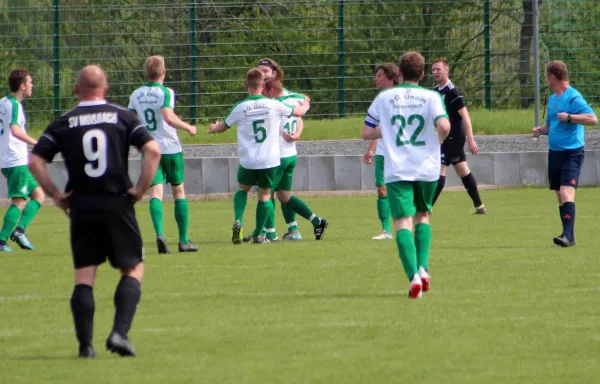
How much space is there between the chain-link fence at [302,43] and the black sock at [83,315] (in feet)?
57.4

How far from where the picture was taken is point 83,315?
7629 millimetres

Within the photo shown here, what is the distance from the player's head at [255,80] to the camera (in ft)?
47.4

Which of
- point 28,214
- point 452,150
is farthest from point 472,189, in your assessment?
point 28,214

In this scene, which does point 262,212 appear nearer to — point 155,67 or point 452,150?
point 155,67

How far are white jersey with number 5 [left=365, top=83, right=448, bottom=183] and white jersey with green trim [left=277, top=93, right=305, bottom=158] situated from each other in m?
4.99

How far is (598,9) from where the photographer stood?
25.9 metres

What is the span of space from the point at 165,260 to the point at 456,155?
22.4 ft

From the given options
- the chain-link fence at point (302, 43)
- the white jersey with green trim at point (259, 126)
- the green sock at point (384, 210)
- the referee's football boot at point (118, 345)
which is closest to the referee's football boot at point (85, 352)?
the referee's football boot at point (118, 345)

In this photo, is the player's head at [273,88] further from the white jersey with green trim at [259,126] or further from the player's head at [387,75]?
the player's head at [387,75]

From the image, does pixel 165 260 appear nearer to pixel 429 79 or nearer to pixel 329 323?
pixel 329 323

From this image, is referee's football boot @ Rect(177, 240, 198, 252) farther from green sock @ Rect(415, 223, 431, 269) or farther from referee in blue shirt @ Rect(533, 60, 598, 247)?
green sock @ Rect(415, 223, 431, 269)

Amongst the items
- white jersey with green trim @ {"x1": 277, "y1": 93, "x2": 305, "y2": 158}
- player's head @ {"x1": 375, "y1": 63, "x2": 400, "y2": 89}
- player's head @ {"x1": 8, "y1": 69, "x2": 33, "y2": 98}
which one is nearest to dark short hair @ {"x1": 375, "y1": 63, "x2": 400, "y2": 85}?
player's head @ {"x1": 375, "y1": 63, "x2": 400, "y2": 89}

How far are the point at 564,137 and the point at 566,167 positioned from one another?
321 millimetres

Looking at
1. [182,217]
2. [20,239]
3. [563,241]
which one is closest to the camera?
[563,241]
